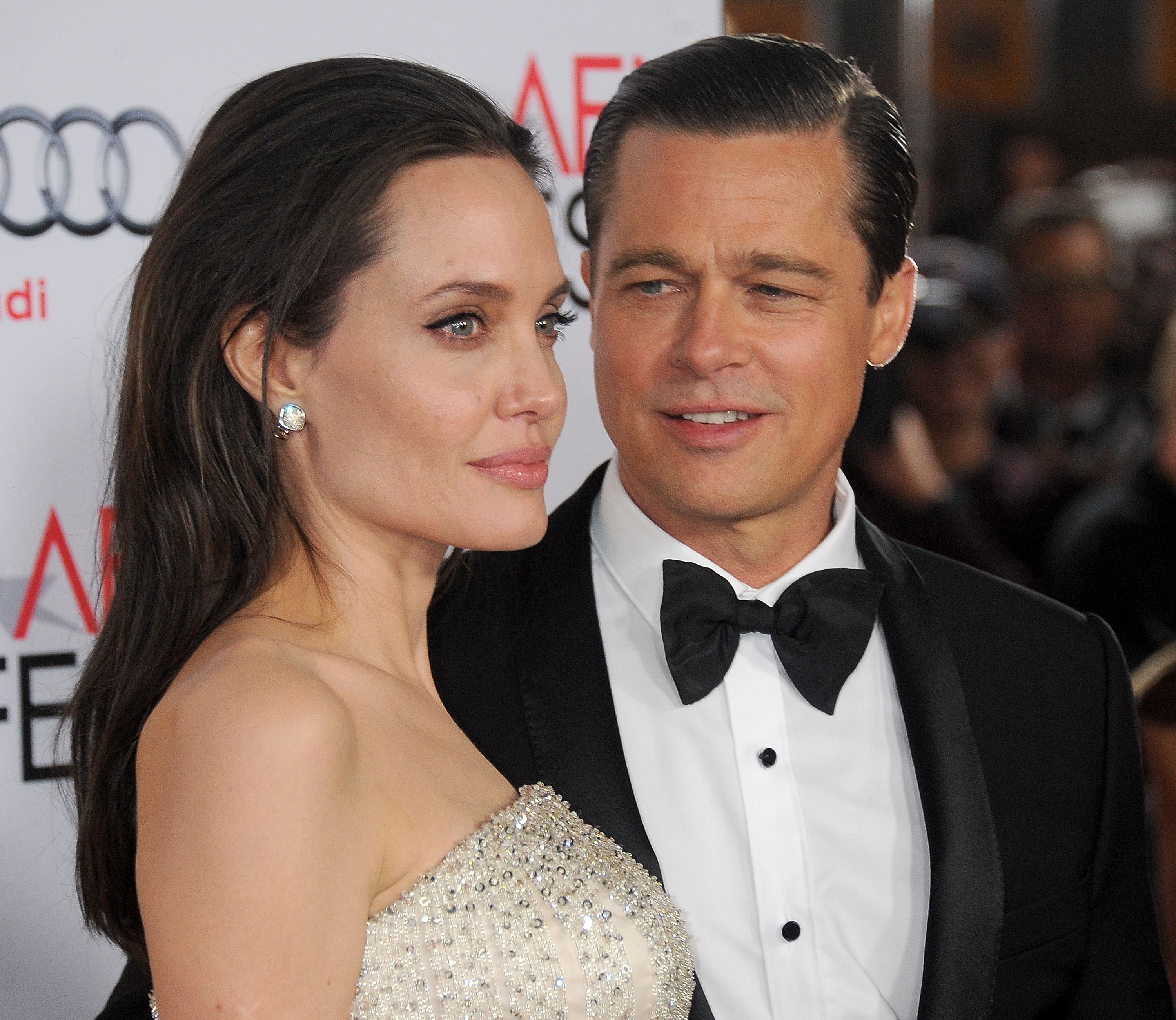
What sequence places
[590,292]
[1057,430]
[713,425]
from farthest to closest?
[1057,430]
[590,292]
[713,425]

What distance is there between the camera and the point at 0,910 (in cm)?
207

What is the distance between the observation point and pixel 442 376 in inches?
58.1

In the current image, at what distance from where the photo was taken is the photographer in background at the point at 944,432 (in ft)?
10.7

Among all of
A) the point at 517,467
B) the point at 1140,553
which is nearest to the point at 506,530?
the point at 517,467

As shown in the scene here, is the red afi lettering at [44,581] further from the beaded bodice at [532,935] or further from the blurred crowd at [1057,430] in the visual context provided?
the blurred crowd at [1057,430]

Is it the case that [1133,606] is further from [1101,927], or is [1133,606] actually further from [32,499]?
[32,499]

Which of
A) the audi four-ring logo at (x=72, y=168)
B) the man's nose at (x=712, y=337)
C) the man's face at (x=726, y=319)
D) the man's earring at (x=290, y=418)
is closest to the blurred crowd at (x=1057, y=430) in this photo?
the man's face at (x=726, y=319)

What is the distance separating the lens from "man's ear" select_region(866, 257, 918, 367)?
203cm

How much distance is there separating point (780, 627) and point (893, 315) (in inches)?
21.3

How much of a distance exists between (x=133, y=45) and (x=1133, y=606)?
2337 millimetres

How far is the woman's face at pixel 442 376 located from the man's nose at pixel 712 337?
0.28 meters

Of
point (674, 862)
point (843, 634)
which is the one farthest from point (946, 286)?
point (674, 862)

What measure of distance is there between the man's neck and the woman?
365mm

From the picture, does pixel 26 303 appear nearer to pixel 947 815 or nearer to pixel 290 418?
pixel 290 418
